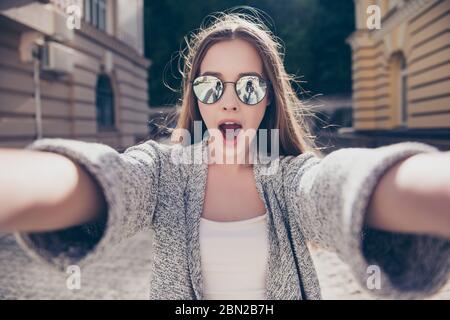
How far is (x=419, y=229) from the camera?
645 millimetres

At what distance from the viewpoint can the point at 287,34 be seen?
586 cm

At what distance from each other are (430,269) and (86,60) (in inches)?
295

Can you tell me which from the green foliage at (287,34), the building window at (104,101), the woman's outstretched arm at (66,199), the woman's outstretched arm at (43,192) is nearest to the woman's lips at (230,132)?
the woman's outstretched arm at (66,199)

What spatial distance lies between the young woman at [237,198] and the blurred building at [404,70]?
2687mm

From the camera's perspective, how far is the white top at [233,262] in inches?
45.2

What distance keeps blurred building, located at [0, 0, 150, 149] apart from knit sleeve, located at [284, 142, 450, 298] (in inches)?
170

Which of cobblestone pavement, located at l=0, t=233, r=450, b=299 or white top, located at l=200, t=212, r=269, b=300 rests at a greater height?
white top, located at l=200, t=212, r=269, b=300

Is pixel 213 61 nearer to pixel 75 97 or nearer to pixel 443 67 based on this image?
pixel 443 67

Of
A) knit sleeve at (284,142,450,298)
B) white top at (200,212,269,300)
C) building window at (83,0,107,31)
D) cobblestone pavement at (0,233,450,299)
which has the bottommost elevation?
cobblestone pavement at (0,233,450,299)

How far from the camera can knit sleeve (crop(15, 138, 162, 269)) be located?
734 mm

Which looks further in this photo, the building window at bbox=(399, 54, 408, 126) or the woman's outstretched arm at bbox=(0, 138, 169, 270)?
the building window at bbox=(399, 54, 408, 126)

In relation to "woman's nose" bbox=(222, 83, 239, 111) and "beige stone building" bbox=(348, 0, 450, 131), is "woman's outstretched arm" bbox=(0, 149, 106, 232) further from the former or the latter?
"beige stone building" bbox=(348, 0, 450, 131)

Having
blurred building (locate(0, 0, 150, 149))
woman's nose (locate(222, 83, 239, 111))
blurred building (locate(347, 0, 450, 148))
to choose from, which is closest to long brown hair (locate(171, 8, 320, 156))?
woman's nose (locate(222, 83, 239, 111))
